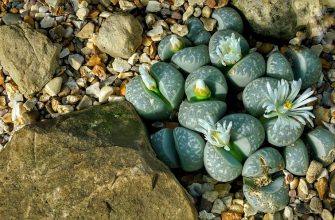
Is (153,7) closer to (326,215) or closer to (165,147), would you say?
(165,147)

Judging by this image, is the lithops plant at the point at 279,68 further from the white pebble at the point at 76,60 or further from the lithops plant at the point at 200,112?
the white pebble at the point at 76,60

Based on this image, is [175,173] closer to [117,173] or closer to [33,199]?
[117,173]

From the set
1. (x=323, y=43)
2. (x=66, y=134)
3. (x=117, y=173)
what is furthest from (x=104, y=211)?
(x=323, y=43)

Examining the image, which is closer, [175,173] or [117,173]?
[117,173]

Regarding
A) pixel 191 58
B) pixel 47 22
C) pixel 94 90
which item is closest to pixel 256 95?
pixel 191 58

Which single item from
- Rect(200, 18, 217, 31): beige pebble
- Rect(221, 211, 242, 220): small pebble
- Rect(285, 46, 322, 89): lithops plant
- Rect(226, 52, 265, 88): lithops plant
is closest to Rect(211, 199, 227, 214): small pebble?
Rect(221, 211, 242, 220): small pebble

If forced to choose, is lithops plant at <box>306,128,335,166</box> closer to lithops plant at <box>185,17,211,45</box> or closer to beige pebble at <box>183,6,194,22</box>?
lithops plant at <box>185,17,211,45</box>

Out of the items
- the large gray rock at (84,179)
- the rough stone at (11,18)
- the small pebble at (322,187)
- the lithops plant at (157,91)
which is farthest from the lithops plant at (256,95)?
the rough stone at (11,18)
